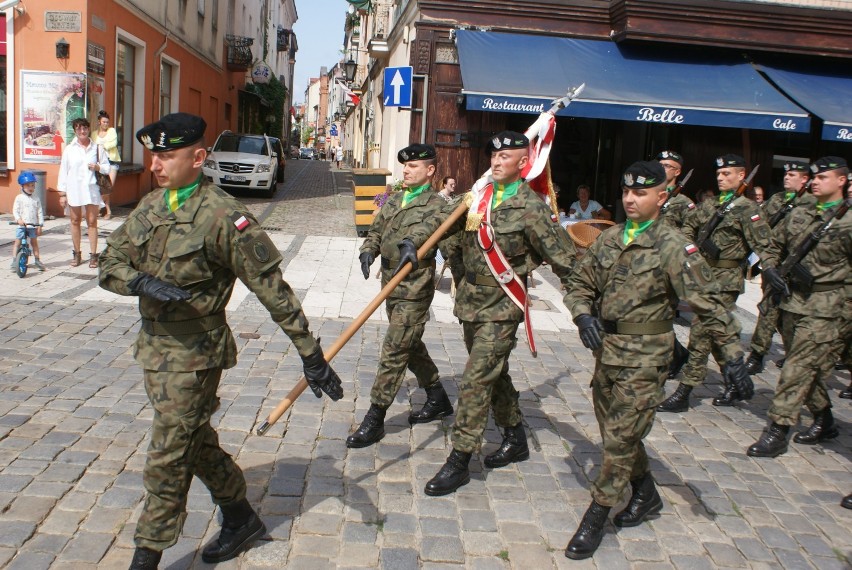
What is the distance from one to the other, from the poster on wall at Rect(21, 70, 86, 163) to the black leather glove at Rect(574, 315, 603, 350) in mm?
12781

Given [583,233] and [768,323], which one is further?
[583,233]

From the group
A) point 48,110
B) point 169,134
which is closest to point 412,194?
point 169,134

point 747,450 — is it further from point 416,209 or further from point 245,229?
point 245,229

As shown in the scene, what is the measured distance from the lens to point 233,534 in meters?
3.81

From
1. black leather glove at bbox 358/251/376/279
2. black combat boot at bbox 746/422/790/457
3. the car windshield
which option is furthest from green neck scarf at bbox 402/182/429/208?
the car windshield

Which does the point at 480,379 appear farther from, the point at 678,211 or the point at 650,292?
the point at 678,211

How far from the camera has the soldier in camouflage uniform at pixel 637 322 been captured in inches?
155

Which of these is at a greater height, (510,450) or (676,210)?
(676,210)

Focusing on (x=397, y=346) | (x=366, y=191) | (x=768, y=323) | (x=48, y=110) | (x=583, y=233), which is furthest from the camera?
(x=48, y=110)

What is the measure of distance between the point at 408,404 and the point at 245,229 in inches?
119

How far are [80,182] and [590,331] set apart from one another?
810cm

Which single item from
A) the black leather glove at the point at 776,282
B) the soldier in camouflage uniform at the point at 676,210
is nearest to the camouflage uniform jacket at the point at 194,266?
the black leather glove at the point at 776,282

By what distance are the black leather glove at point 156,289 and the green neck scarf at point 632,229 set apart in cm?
223

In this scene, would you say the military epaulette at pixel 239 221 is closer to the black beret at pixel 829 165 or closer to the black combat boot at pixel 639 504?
the black combat boot at pixel 639 504
